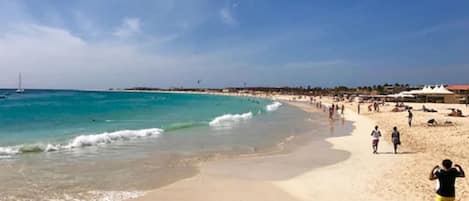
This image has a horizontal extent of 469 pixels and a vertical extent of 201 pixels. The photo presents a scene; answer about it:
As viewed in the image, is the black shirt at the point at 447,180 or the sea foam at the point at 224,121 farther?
the sea foam at the point at 224,121

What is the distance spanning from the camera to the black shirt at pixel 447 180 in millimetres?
6664

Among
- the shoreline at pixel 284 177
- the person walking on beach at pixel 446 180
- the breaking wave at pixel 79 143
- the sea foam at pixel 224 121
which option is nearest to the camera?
the person walking on beach at pixel 446 180

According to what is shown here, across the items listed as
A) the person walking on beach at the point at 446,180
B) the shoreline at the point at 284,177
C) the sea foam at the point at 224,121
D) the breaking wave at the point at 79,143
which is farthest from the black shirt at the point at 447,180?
the sea foam at the point at 224,121

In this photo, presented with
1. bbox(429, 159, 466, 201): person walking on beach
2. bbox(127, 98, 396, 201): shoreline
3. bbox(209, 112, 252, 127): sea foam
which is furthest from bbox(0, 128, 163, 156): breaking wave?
bbox(429, 159, 466, 201): person walking on beach

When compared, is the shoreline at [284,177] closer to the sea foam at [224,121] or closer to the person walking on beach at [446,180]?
the person walking on beach at [446,180]

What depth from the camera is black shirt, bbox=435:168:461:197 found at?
6664 millimetres

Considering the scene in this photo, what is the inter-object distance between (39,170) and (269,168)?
23.7 feet

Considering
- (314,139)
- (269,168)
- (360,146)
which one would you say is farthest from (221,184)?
(314,139)

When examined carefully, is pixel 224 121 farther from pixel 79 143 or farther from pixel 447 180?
pixel 447 180

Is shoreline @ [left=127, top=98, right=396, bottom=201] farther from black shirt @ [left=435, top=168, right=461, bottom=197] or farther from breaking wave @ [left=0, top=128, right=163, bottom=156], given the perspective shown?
breaking wave @ [left=0, top=128, right=163, bottom=156]

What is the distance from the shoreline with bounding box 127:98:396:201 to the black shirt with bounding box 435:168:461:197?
9.43 ft

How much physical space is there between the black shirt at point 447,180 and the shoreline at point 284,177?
2.87 m

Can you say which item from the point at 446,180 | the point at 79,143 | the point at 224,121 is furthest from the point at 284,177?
the point at 224,121

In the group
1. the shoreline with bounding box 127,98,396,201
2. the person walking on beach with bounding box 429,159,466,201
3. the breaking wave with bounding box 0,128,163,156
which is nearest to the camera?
the person walking on beach with bounding box 429,159,466,201
